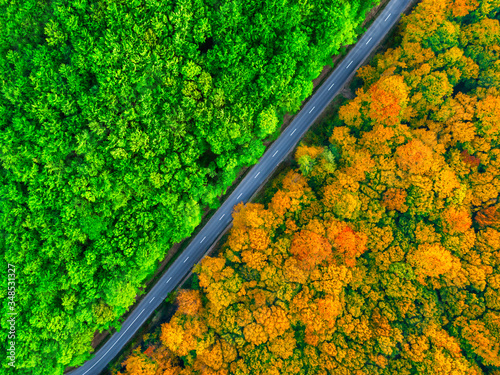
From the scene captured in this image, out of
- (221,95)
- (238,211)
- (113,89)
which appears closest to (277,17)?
(221,95)

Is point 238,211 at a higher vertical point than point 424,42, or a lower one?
lower

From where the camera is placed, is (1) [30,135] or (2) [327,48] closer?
(1) [30,135]

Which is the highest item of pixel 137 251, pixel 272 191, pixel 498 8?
pixel 498 8

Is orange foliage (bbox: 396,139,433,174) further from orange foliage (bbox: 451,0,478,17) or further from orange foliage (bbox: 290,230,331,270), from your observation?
orange foliage (bbox: 451,0,478,17)

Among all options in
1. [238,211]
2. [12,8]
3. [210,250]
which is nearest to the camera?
[12,8]

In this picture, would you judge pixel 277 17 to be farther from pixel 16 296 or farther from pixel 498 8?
pixel 16 296

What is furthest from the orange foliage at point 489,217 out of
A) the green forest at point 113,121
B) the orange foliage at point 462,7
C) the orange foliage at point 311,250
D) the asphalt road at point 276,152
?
the green forest at point 113,121
